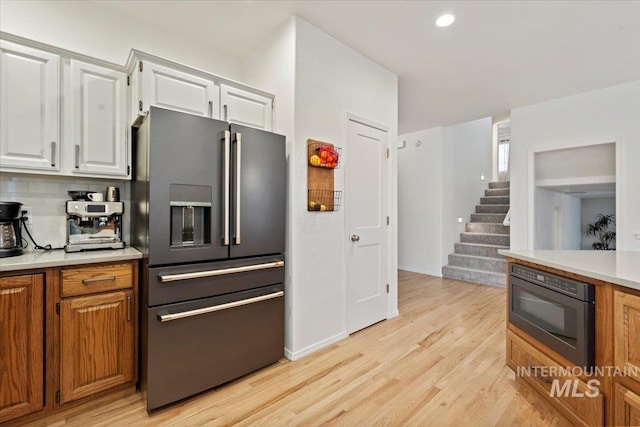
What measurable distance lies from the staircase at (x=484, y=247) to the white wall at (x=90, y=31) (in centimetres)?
505

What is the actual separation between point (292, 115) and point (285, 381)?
2.05 metres

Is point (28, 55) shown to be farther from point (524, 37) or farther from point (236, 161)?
point (524, 37)

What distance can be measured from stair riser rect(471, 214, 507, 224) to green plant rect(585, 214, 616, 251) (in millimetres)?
1455

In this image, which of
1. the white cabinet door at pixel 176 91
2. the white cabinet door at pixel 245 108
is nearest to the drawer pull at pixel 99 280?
the white cabinet door at pixel 176 91

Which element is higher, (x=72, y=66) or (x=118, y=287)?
(x=72, y=66)

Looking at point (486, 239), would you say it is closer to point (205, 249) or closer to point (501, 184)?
point (501, 184)

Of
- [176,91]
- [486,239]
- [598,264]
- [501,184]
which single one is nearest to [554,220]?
[486,239]

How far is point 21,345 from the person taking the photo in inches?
62.7

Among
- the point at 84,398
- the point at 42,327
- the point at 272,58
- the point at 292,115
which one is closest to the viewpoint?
the point at 42,327

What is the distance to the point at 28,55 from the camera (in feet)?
6.10

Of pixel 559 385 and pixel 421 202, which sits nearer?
pixel 559 385

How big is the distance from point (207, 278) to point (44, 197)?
4.53 feet

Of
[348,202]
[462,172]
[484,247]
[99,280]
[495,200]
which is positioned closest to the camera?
[99,280]

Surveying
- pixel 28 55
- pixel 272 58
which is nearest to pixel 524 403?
pixel 272 58
